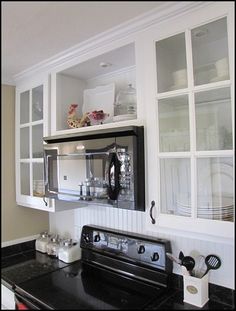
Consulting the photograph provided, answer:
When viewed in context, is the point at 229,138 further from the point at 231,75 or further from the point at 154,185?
the point at 154,185

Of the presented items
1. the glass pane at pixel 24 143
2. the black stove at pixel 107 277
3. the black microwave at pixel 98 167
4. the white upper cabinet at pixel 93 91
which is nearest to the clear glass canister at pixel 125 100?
the white upper cabinet at pixel 93 91

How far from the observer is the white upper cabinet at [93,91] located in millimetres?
1294

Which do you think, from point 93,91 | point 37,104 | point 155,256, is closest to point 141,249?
point 155,256

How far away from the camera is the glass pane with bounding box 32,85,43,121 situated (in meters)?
1.54

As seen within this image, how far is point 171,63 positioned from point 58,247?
1.28 meters

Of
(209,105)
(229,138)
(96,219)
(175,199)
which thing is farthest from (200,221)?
(96,219)

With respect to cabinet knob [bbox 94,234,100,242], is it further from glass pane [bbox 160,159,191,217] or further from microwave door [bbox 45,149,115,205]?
glass pane [bbox 160,159,191,217]

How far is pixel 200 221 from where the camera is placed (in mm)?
887

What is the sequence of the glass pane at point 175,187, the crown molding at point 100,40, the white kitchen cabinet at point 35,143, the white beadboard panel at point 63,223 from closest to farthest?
the crown molding at point 100,40 → the glass pane at point 175,187 → the white kitchen cabinet at point 35,143 → the white beadboard panel at point 63,223

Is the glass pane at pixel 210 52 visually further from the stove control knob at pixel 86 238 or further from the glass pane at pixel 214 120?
the stove control knob at pixel 86 238

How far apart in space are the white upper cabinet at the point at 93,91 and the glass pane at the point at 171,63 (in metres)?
0.25

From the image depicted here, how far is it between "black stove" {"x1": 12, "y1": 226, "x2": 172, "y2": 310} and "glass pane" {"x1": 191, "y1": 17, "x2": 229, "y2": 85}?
0.76m

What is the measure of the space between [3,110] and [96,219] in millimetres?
1097

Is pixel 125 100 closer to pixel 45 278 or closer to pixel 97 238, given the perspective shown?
pixel 97 238
